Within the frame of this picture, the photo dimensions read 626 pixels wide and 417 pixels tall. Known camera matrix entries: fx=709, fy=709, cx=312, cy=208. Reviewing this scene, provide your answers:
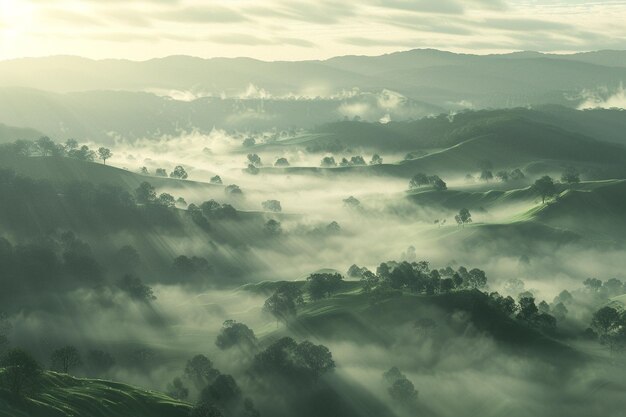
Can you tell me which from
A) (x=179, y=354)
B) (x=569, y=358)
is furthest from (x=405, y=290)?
(x=179, y=354)

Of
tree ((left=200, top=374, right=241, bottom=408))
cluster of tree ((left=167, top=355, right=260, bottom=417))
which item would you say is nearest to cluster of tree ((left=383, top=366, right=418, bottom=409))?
cluster of tree ((left=167, top=355, right=260, bottom=417))

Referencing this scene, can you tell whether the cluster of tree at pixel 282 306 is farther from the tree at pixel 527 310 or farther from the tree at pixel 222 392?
the tree at pixel 527 310

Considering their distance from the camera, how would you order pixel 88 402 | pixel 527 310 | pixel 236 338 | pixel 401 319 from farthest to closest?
1. pixel 401 319
2. pixel 527 310
3. pixel 236 338
4. pixel 88 402

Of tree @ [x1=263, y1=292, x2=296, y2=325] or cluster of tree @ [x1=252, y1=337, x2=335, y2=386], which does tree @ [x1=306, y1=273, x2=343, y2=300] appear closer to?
tree @ [x1=263, y1=292, x2=296, y2=325]

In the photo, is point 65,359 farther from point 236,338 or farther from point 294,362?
point 294,362

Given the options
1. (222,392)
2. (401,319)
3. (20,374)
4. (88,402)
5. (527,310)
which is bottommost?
(222,392)

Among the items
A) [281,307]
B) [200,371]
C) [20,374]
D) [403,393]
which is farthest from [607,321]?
[20,374]

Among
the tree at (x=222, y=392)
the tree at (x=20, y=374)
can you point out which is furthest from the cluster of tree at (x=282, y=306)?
the tree at (x=20, y=374)

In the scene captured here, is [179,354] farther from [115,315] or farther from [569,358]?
[569,358]
